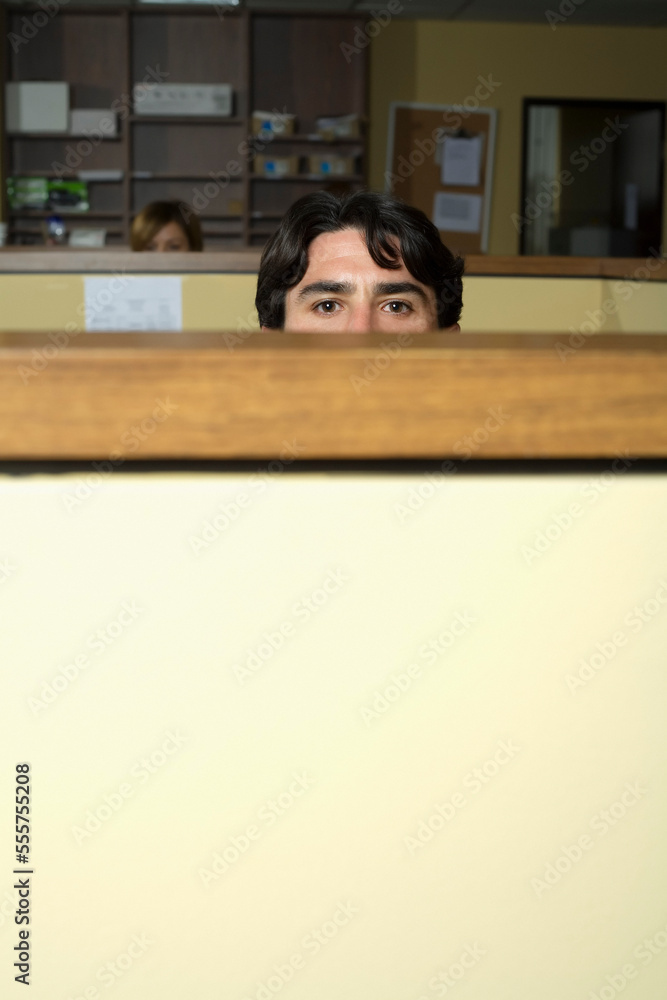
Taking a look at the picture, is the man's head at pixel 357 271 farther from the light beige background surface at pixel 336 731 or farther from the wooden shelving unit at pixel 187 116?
the wooden shelving unit at pixel 187 116

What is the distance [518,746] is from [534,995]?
0.10 m

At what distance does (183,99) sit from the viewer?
6805 mm

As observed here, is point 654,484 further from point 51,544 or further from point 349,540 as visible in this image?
point 51,544

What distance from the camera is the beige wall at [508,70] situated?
23.7 ft

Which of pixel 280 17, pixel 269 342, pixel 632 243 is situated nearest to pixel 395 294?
pixel 269 342
